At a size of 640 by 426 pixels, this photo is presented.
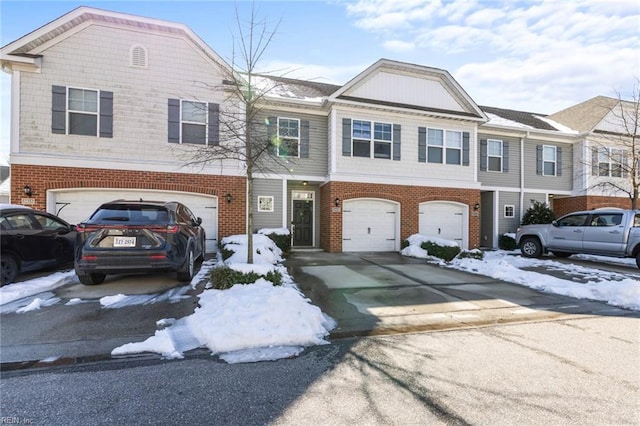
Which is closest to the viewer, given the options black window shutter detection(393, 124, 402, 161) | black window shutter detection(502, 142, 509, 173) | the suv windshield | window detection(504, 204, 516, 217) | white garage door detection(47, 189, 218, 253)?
the suv windshield

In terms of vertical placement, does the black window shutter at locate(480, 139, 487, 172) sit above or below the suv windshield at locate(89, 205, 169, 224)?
above

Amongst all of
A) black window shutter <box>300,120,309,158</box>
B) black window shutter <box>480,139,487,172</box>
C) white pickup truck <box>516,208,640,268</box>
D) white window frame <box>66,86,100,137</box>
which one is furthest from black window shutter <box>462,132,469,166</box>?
white window frame <box>66,86,100,137</box>

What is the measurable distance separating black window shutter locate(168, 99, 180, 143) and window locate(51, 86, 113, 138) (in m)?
1.78

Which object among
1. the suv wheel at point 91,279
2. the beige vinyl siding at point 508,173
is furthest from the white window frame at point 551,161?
the suv wheel at point 91,279

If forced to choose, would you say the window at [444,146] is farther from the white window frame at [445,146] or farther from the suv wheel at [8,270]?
the suv wheel at [8,270]

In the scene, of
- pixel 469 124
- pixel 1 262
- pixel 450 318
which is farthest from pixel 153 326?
pixel 469 124

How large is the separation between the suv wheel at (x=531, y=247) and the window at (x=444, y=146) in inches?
167

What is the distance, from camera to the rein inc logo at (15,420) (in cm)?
231

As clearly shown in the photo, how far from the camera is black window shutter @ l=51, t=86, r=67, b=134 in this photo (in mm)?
9844

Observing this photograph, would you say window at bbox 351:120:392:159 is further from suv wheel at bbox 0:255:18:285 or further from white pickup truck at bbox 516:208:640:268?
suv wheel at bbox 0:255:18:285

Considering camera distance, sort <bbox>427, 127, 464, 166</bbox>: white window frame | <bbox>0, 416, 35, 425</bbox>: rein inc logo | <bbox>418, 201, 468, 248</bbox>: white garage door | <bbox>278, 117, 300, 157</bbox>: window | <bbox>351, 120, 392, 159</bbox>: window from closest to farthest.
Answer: <bbox>0, 416, 35, 425</bbox>: rein inc logo → <bbox>278, 117, 300, 157</bbox>: window → <bbox>351, 120, 392, 159</bbox>: window → <bbox>427, 127, 464, 166</bbox>: white window frame → <bbox>418, 201, 468, 248</bbox>: white garage door

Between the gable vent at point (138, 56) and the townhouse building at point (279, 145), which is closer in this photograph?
the townhouse building at point (279, 145)

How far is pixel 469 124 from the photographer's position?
45.6ft

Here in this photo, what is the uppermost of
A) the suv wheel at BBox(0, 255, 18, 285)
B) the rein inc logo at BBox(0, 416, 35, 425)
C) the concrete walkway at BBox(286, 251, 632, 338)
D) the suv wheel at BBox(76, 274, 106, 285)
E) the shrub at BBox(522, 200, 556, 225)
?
the shrub at BBox(522, 200, 556, 225)
